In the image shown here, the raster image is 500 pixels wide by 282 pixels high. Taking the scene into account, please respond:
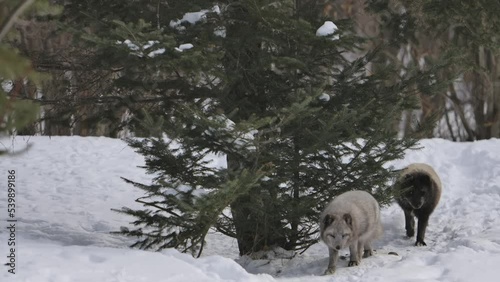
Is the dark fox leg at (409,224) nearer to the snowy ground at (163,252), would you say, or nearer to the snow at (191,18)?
the snowy ground at (163,252)

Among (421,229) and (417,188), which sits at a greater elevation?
(417,188)

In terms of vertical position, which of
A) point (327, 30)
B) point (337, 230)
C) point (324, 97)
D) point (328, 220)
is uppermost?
point (327, 30)

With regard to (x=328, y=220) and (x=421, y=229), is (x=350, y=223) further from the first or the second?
(x=421, y=229)

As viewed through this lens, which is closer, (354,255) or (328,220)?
(328,220)

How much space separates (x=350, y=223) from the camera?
9750 mm

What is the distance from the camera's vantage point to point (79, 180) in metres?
16.9

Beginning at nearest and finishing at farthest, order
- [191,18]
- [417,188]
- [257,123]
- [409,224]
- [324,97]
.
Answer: [257,123], [191,18], [324,97], [417,188], [409,224]

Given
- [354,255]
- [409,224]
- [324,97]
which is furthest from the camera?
[409,224]

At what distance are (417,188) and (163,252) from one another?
211 inches

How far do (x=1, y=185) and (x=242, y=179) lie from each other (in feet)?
30.4

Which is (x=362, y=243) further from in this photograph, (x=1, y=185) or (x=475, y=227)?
(x=1, y=185)

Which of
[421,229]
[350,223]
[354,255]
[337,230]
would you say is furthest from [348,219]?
[421,229]

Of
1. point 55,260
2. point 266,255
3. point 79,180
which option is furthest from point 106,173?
point 55,260

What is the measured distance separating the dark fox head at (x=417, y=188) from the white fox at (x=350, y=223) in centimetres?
202
